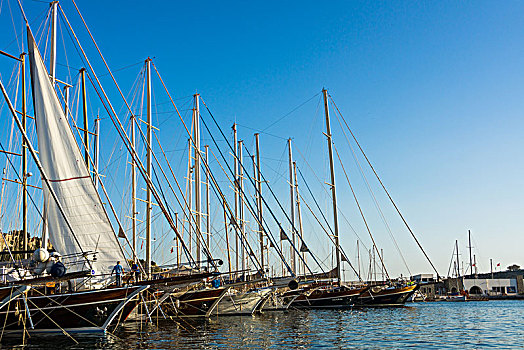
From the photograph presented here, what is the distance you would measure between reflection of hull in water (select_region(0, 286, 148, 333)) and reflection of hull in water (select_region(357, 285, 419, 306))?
33289 millimetres

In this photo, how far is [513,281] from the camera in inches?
4564

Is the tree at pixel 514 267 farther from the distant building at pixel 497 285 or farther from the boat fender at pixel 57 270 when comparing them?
the boat fender at pixel 57 270

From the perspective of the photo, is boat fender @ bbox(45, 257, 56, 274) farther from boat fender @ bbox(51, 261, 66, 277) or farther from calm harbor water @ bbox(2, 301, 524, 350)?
calm harbor water @ bbox(2, 301, 524, 350)

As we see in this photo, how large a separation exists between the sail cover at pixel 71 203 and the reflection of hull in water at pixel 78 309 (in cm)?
127

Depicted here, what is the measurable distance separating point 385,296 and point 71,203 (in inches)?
1481

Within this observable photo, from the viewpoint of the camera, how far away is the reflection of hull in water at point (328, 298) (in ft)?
171

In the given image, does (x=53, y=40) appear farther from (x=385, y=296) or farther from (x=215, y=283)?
(x=385, y=296)

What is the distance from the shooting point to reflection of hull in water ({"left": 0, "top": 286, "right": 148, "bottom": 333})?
A: 24.6 metres

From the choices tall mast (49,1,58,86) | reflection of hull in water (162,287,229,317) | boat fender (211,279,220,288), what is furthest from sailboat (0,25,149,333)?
reflection of hull in water (162,287,229,317)

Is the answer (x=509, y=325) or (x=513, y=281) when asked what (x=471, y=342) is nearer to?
(x=509, y=325)

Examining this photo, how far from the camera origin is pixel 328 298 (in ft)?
171

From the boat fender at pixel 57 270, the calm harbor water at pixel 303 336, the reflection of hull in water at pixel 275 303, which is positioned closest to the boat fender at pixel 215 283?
the calm harbor water at pixel 303 336

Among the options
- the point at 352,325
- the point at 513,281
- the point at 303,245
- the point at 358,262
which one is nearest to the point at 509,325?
the point at 352,325

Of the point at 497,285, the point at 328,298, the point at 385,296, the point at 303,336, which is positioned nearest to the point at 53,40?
the point at 303,336
